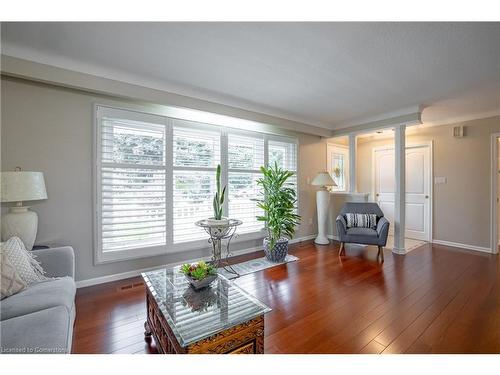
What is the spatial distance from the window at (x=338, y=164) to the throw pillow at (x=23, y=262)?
553 centimetres

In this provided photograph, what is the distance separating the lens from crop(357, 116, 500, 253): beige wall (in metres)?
3.94

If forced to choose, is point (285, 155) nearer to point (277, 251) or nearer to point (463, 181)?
point (277, 251)

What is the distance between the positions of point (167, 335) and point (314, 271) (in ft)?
7.44

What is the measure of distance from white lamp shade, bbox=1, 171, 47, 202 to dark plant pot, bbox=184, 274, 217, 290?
165cm

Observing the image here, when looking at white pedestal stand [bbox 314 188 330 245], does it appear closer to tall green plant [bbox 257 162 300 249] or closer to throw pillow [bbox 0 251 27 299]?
tall green plant [bbox 257 162 300 249]

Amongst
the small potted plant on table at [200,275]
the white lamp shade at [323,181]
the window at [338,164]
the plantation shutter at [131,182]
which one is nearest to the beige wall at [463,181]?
the window at [338,164]

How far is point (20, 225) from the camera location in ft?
6.70

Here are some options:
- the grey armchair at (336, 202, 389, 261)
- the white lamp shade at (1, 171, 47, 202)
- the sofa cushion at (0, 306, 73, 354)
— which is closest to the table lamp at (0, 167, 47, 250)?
the white lamp shade at (1, 171, 47, 202)

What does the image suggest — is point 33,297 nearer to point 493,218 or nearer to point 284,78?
point 284,78

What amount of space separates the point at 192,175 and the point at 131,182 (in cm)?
83

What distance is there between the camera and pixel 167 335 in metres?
1.34

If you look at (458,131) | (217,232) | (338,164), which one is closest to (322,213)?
(338,164)

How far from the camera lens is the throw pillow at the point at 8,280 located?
4.96 ft

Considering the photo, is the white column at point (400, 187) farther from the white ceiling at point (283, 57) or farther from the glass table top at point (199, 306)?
the glass table top at point (199, 306)
